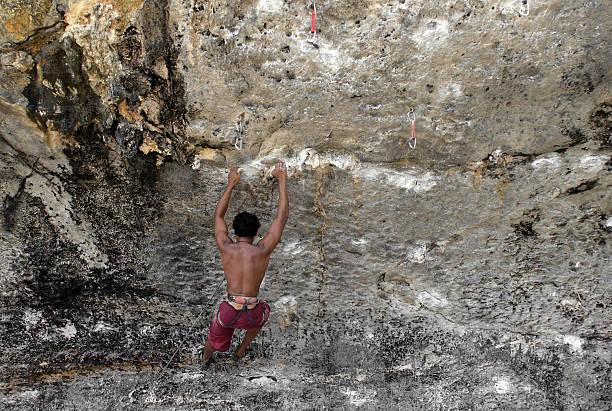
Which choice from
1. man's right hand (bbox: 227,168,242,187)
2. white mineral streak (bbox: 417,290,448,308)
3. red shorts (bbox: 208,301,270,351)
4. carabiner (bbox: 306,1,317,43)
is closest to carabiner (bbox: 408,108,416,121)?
carabiner (bbox: 306,1,317,43)

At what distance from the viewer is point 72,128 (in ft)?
7.09

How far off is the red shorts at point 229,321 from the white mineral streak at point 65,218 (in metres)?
0.70

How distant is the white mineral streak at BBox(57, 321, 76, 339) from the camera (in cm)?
276

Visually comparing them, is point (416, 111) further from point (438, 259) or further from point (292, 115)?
point (438, 259)

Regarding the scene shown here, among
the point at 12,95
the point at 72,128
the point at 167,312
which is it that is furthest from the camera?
the point at 167,312

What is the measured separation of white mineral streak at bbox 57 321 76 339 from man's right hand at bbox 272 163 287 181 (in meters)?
1.51

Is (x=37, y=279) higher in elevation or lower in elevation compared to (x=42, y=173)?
lower

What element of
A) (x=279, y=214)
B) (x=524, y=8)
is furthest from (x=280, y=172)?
(x=524, y=8)

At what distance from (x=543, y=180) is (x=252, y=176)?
1.40m

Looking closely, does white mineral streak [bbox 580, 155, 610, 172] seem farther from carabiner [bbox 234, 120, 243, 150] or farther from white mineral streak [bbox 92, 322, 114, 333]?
white mineral streak [bbox 92, 322, 114, 333]

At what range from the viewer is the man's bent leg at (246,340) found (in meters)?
2.57

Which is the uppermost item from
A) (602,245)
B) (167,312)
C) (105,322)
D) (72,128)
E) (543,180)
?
(543,180)

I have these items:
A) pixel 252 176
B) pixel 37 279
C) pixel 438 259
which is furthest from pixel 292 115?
pixel 37 279

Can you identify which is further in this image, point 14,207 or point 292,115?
point 14,207
